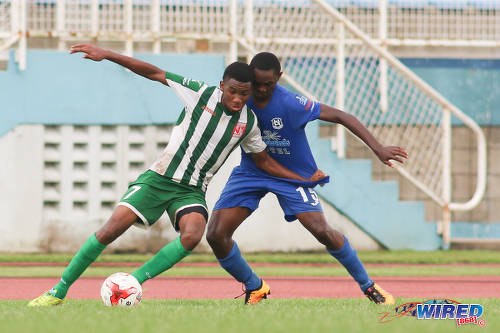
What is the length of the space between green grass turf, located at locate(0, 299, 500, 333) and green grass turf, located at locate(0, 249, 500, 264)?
620cm

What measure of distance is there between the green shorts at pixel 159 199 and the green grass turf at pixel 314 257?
6267 mm

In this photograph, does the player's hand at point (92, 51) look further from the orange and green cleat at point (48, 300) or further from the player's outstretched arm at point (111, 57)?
the orange and green cleat at point (48, 300)

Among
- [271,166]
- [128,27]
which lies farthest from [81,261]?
[128,27]

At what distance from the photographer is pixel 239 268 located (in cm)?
835

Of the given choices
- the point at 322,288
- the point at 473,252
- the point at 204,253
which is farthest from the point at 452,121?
the point at 322,288

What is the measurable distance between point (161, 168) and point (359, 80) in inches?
331

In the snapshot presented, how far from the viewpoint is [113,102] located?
14.9 meters

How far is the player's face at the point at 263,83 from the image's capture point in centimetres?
776

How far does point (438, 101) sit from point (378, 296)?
25.6ft

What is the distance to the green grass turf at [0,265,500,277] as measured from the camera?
1255 cm

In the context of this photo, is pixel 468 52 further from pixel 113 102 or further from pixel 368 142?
pixel 368 142

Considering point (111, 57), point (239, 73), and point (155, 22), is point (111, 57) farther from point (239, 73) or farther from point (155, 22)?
point (155, 22)

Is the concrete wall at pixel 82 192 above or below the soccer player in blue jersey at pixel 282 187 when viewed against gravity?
below

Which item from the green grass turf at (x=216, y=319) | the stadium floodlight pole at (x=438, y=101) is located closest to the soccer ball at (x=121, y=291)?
the green grass turf at (x=216, y=319)
